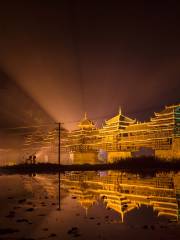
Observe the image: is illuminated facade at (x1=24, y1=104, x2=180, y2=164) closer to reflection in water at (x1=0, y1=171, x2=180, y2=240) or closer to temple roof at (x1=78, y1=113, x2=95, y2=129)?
temple roof at (x1=78, y1=113, x2=95, y2=129)

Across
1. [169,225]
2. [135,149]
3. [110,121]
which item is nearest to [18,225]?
[169,225]

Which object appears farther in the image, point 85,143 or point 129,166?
point 85,143

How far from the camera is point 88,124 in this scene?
84562 mm

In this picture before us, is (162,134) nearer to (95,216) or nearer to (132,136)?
(132,136)

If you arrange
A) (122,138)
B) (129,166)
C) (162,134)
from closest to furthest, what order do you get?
(129,166) → (162,134) → (122,138)

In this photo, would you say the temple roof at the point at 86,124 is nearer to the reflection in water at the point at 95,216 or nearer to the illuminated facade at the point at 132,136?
the illuminated facade at the point at 132,136

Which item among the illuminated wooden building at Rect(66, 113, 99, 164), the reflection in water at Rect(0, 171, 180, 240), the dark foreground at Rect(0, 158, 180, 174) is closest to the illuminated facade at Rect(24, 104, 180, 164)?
the illuminated wooden building at Rect(66, 113, 99, 164)

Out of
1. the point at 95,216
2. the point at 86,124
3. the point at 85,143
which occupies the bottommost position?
the point at 95,216

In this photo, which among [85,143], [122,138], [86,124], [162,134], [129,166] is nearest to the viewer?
[129,166]

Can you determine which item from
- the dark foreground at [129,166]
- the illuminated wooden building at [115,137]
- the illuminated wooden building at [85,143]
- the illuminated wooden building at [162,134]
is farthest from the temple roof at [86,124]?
the dark foreground at [129,166]

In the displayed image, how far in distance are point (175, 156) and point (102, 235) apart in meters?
48.4

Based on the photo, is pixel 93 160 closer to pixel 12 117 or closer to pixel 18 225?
→ pixel 12 117

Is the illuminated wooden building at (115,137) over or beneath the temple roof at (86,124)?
beneath

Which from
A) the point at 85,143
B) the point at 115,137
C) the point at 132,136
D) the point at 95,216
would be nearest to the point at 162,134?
the point at 132,136
